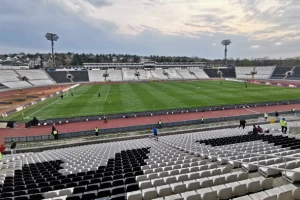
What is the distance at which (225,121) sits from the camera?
32.2 m

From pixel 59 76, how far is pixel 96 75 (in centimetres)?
A: 1622

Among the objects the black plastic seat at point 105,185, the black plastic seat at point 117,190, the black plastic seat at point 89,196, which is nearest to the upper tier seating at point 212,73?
the black plastic seat at point 105,185

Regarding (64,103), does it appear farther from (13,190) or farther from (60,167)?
(13,190)

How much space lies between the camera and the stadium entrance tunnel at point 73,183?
736 centimetres

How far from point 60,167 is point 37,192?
5018 millimetres

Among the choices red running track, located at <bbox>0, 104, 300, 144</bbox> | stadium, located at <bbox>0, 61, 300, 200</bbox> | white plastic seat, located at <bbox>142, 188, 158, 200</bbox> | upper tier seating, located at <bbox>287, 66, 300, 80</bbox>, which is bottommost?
red running track, located at <bbox>0, 104, 300, 144</bbox>

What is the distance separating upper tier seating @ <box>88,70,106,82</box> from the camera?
107 metres

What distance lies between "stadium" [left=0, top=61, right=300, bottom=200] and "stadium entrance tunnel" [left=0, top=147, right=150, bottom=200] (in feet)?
0.11

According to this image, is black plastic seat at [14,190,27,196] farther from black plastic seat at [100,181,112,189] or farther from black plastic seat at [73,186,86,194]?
black plastic seat at [100,181,112,189]

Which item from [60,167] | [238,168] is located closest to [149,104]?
[60,167]

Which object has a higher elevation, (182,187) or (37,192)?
(182,187)

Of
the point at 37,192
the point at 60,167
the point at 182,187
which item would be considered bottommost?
the point at 60,167

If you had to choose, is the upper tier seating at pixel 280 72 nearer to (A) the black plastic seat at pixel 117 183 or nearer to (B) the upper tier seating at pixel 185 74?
(B) the upper tier seating at pixel 185 74

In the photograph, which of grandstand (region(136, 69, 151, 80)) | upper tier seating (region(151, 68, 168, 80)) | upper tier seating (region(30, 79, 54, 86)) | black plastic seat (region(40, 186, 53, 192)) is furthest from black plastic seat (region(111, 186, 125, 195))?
upper tier seating (region(151, 68, 168, 80))
